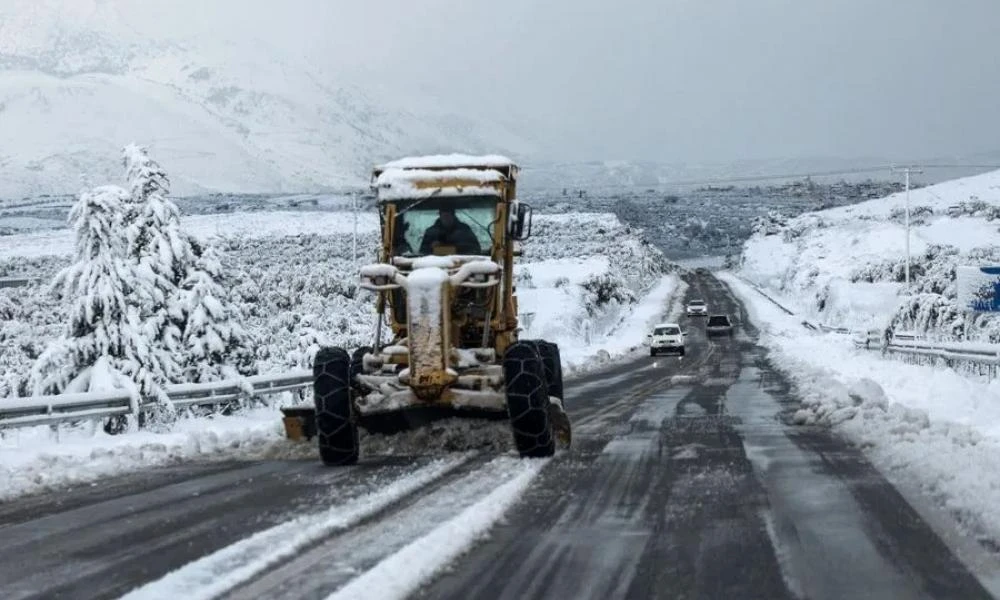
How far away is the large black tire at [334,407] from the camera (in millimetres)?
11711

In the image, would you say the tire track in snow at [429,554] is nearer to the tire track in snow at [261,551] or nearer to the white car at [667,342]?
the tire track in snow at [261,551]

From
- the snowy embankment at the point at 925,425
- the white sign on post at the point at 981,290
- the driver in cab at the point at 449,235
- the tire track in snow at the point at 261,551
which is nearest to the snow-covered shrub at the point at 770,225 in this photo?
the snowy embankment at the point at 925,425

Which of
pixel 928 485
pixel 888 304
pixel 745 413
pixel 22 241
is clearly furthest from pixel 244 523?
pixel 22 241

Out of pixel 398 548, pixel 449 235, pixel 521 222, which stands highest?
pixel 521 222

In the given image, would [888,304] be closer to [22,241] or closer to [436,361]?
[436,361]

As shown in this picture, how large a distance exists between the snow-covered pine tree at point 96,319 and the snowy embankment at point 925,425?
479 inches

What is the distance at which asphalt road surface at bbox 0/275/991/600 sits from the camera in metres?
6.25

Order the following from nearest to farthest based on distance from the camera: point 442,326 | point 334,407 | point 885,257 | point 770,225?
point 442,326
point 334,407
point 885,257
point 770,225

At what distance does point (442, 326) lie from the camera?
11.5 meters

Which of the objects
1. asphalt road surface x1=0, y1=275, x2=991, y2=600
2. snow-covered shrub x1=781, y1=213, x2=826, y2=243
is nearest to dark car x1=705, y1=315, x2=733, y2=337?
asphalt road surface x1=0, y1=275, x2=991, y2=600

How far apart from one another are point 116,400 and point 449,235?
6.74 meters

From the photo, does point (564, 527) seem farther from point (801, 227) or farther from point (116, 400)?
point (801, 227)

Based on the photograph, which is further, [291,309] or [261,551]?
[291,309]

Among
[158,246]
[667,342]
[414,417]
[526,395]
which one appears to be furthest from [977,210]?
[526,395]
